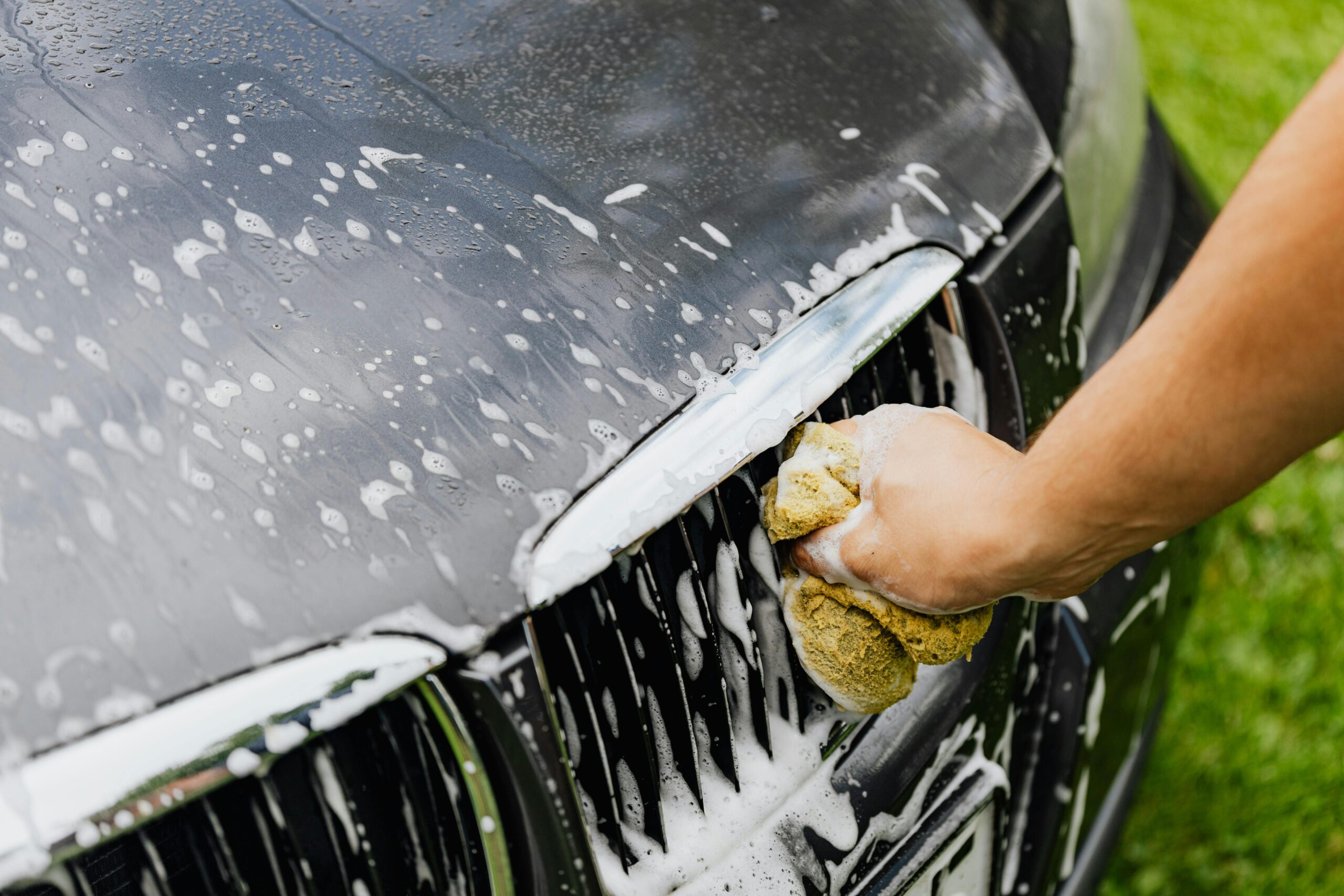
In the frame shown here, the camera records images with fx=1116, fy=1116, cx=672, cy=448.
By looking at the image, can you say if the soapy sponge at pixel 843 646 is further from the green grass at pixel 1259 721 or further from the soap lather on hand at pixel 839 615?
the green grass at pixel 1259 721

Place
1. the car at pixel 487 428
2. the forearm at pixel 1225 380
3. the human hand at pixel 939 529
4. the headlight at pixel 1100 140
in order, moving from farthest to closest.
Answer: the headlight at pixel 1100 140 → the human hand at pixel 939 529 → the car at pixel 487 428 → the forearm at pixel 1225 380

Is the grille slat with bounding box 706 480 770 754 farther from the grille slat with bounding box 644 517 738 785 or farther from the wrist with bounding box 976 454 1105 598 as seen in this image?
the wrist with bounding box 976 454 1105 598

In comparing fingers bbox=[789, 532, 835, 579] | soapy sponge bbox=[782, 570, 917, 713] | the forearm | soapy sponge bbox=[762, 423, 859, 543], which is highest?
the forearm

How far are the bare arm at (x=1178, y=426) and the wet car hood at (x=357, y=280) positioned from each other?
29cm

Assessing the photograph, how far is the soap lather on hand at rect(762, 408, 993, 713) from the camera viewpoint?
1216mm

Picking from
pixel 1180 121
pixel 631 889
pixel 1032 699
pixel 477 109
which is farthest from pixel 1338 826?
pixel 1180 121

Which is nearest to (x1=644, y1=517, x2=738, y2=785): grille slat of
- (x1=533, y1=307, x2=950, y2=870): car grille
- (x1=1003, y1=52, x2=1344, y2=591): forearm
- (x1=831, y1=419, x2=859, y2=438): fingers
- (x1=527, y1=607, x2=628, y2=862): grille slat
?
(x1=533, y1=307, x2=950, y2=870): car grille

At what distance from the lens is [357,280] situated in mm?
1139

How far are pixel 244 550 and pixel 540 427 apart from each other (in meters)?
0.30

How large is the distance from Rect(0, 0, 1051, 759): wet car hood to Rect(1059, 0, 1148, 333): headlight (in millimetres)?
311

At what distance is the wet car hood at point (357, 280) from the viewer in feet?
3.19

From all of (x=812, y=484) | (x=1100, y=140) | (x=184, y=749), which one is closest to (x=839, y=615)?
(x=812, y=484)

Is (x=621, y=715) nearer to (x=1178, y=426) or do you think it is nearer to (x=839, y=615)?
(x=839, y=615)


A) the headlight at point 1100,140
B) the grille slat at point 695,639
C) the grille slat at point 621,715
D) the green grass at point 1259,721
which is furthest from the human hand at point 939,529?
the green grass at point 1259,721
